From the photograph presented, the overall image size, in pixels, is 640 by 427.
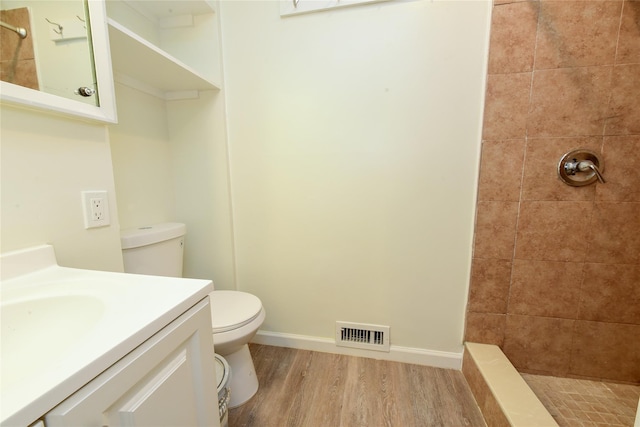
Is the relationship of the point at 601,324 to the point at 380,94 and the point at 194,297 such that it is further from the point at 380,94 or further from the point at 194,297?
the point at 194,297

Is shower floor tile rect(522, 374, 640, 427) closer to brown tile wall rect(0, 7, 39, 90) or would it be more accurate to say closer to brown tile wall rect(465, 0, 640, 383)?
brown tile wall rect(465, 0, 640, 383)

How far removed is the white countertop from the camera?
1.10ft

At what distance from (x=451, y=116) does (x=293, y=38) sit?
0.90 m

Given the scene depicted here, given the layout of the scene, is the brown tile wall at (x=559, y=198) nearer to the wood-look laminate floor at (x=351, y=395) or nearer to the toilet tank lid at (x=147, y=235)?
the wood-look laminate floor at (x=351, y=395)

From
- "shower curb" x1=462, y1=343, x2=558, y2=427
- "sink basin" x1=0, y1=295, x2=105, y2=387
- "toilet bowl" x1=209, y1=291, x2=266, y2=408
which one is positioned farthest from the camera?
"toilet bowl" x1=209, y1=291, x2=266, y2=408

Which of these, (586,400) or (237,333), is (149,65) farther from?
(586,400)

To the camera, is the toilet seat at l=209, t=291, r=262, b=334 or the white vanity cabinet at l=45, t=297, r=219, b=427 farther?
the toilet seat at l=209, t=291, r=262, b=334

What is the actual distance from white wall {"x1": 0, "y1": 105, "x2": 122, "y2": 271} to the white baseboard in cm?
102

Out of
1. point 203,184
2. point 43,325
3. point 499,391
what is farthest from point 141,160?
point 499,391

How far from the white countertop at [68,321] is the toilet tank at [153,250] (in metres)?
0.38

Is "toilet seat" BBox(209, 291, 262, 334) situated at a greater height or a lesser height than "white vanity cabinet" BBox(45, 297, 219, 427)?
lesser

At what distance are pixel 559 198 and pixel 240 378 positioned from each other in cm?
171

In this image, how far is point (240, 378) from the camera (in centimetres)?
120

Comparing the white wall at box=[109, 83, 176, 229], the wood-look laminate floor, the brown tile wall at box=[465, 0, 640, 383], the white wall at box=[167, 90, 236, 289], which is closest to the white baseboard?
the wood-look laminate floor
